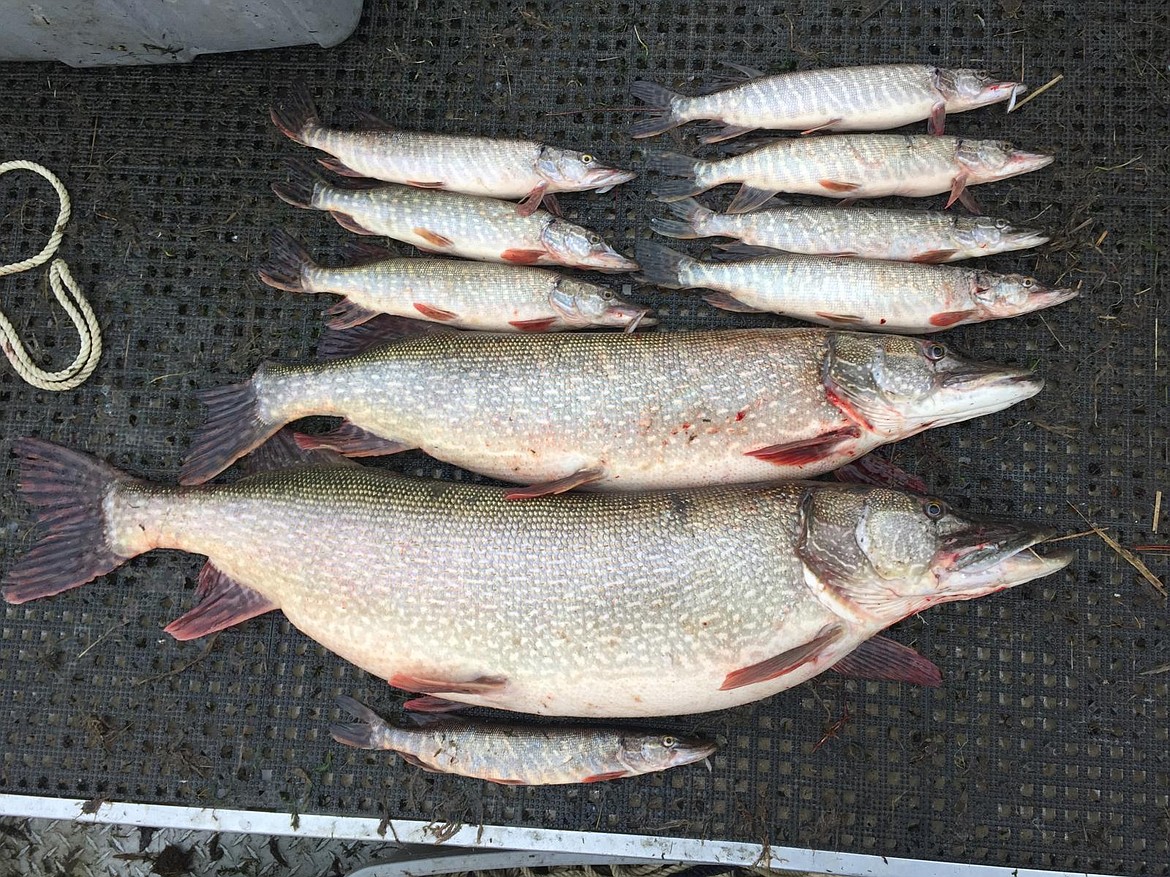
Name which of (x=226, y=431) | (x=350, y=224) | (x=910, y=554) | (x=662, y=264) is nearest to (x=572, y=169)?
(x=662, y=264)

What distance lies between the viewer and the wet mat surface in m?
2.40

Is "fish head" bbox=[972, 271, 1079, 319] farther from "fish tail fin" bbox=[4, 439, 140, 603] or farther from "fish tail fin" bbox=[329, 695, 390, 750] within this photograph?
"fish tail fin" bbox=[4, 439, 140, 603]

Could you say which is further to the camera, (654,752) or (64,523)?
(64,523)

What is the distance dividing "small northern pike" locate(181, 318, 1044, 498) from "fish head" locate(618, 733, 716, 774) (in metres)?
0.76

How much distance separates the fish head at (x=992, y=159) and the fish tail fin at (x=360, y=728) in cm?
265

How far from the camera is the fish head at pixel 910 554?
6.98 ft

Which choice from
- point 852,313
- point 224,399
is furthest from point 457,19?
point 852,313

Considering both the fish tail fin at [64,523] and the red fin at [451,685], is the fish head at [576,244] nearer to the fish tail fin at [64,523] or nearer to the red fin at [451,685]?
the red fin at [451,685]

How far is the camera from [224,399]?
2539 mm

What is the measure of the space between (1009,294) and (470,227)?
1791 mm

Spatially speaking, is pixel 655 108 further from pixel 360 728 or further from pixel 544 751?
pixel 360 728

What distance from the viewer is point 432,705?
239 centimetres

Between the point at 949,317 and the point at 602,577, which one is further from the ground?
the point at 949,317

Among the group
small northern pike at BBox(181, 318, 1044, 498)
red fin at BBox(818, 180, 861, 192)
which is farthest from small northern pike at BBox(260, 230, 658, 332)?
red fin at BBox(818, 180, 861, 192)
